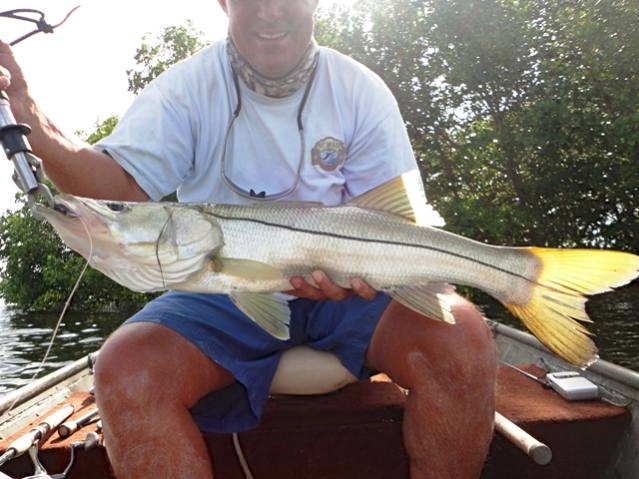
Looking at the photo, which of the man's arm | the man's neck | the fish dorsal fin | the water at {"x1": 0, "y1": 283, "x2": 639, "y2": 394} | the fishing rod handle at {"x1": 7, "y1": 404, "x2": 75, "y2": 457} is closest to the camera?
the man's arm

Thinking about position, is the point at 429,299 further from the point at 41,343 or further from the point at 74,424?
the point at 41,343

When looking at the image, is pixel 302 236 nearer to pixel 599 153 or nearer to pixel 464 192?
pixel 599 153

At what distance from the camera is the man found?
7.76 ft

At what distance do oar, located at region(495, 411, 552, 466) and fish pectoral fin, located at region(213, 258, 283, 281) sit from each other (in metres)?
1.15

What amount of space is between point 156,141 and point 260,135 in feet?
1.55

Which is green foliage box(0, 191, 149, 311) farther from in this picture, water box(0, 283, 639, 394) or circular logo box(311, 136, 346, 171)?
circular logo box(311, 136, 346, 171)

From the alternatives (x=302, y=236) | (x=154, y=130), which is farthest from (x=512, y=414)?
(x=154, y=130)

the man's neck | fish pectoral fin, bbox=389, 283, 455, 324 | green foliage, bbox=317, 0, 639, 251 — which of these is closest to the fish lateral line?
fish pectoral fin, bbox=389, 283, 455, 324

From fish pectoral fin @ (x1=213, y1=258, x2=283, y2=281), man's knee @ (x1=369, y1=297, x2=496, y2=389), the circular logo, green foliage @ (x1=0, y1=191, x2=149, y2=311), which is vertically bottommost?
green foliage @ (x1=0, y1=191, x2=149, y2=311)

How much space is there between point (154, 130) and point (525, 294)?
1.62 metres

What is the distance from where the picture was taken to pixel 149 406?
2303 millimetres

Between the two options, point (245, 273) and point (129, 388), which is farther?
point (245, 273)

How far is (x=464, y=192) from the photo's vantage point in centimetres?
2289

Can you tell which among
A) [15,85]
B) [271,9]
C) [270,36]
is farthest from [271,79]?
[15,85]
